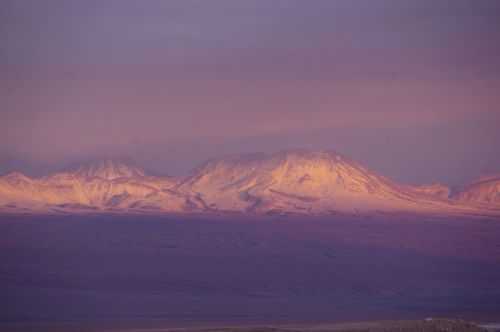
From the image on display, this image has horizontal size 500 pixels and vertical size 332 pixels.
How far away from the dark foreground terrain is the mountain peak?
42.1 feet

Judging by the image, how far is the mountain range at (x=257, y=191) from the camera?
246 ft

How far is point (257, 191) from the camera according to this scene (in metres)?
76.8

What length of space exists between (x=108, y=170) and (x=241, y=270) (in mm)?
29712

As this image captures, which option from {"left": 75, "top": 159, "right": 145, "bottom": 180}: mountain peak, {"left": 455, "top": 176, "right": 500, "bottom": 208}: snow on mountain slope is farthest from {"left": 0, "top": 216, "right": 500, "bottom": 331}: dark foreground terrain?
{"left": 75, "top": 159, "right": 145, "bottom": 180}: mountain peak

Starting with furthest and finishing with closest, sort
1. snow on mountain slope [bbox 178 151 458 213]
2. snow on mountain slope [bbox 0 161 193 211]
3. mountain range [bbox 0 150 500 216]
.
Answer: snow on mountain slope [bbox 0 161 193 211] < mountain range [bbox 0 150 500 216] < snow on mountain slope [bbox 178 151 458 213]

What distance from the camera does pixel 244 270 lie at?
198 feet

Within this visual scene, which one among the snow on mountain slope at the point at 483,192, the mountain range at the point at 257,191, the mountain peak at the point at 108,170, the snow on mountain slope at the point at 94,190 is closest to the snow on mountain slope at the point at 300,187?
the mountain range at the point at 257,191

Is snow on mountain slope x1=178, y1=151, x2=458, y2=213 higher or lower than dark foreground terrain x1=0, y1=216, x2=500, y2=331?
higher

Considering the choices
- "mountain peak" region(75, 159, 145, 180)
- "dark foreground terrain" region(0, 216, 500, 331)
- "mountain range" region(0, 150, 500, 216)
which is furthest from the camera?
"mountain peak" region(75, 159, 145, 180)

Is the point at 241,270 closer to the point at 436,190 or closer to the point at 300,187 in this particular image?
the point at 300,187

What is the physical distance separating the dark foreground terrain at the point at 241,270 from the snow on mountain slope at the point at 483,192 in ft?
33.7

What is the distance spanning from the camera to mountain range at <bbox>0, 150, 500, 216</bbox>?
74.9 m

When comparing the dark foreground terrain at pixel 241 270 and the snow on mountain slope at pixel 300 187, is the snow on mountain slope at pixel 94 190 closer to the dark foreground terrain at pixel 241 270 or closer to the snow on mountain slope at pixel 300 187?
the snow on mountain slope at pixel 300 187

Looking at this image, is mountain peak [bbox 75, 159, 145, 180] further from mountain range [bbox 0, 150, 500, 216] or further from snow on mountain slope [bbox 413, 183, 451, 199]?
snow on mountain slope [bbox 413, 183, 451, 199]
